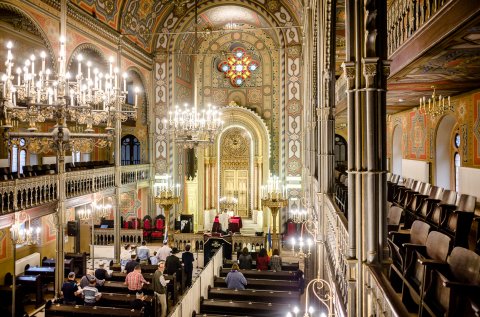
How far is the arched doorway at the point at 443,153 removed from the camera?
14.8m

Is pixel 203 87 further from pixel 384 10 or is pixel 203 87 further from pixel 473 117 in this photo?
pixel 384 10

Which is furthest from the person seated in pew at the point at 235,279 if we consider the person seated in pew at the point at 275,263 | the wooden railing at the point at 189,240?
the wooden railing at the point at 189,240

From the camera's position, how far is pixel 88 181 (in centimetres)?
1507

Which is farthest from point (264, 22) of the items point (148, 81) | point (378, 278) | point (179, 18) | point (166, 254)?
point (378, 278)

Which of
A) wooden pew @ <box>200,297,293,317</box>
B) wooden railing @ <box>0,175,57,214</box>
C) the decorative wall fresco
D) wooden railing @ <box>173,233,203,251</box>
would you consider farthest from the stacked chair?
wooden railing @ <box>173,233,203,251</box>

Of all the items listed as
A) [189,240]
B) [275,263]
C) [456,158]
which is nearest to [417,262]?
[275,263]

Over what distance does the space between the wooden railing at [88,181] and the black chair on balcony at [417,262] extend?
12437 millimetres

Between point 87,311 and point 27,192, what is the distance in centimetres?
441

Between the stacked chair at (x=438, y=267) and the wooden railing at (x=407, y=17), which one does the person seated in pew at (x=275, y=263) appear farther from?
the wooden railing at (x=407, y=17)

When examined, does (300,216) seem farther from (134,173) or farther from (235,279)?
(134,173)

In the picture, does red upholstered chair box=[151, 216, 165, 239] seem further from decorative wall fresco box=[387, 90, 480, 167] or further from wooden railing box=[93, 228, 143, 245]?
decorative wall fresco box=[387, 90, 480, 167]

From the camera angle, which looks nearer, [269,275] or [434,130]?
[269,275]

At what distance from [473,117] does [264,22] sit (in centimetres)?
1343

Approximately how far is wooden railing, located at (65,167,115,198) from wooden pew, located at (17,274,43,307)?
117 inches
